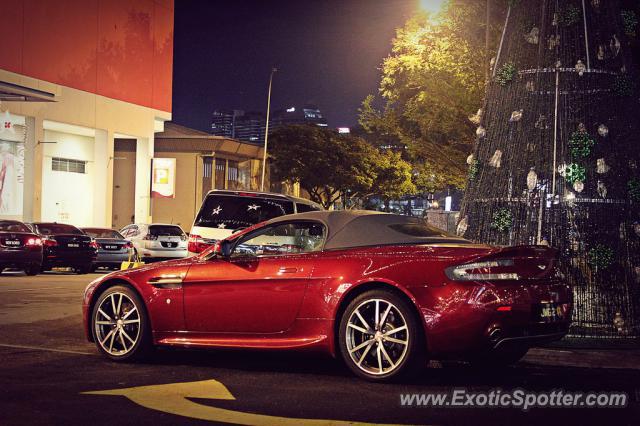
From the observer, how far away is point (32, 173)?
40.9 meters

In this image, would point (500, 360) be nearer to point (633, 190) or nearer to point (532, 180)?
point (532, 180)

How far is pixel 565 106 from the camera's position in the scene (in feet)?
38.1

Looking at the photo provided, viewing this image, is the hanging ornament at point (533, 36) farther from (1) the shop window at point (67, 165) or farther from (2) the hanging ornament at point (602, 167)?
(1) the shop window at point (67, 165)

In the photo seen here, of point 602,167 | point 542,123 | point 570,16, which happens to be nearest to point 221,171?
point 570,16

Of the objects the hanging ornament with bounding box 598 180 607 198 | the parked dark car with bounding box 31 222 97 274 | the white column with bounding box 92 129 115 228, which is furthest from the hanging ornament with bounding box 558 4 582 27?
the white column with bounding box 92 129 115 228

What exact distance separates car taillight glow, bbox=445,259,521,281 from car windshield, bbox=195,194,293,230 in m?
8.99

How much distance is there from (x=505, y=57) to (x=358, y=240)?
480 centimetres

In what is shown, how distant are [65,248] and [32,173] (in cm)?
1613

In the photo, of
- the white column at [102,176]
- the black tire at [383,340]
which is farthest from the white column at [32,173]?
the black tire at [383,340]

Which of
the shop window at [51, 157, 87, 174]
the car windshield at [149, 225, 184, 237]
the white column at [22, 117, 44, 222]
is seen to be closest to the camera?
the car windshield at [149, 225, 184, 237]

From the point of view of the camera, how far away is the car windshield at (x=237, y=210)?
16406 millimetres

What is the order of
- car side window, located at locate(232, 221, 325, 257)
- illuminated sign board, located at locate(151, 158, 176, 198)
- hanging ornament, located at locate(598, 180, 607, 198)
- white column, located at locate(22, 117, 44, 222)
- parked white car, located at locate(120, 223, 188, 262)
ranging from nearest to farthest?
car side window, located at locate(232, 221, 325, 257)
hanging ornament, located at locate(598, 180, 607, 198)
parked white car, located at locate(120, 223, 188, 262)
white column, located at locate(22, 117, 44, 222)
illuminated sign board, located at locate(151, 158, 176, 198)

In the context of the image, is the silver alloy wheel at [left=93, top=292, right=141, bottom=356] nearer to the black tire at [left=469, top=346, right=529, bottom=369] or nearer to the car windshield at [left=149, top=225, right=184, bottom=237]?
the black tire at [left=469, top=346, right=529, bottom=369]

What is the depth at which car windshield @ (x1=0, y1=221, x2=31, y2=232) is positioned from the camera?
24219 mm
